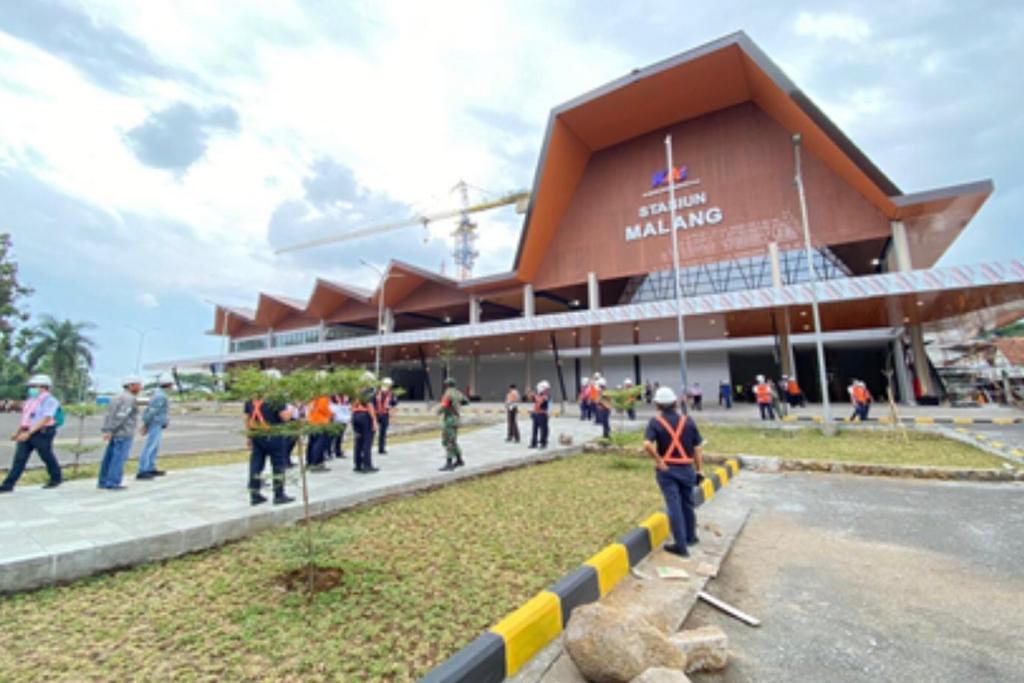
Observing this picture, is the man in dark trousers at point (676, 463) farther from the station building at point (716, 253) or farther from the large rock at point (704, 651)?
the station building at point (716, 253)

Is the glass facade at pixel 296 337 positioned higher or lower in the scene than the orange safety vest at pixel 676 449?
higher

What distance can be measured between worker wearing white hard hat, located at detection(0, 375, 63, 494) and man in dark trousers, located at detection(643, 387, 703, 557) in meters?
7.24

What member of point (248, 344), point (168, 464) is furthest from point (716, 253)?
point (248, 344)

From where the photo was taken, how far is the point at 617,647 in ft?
6.95

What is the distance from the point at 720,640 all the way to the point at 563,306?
30096 mm

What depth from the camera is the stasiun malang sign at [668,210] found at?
2261cm

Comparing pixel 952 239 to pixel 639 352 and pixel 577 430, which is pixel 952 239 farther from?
pixel 577 430

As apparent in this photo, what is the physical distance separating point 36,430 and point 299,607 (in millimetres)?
5326

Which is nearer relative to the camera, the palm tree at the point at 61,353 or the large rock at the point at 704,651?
the large rock at the point at 704,651

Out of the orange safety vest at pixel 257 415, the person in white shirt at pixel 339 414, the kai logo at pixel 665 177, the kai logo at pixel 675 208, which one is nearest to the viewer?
the orange safety vest at pixel 257 415

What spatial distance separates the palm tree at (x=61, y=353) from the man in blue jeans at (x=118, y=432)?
4417cm

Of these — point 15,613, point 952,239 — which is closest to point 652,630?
point 15,613

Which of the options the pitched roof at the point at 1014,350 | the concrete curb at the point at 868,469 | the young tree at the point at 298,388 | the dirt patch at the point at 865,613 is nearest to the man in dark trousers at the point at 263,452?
the young tree at the point at 298,388

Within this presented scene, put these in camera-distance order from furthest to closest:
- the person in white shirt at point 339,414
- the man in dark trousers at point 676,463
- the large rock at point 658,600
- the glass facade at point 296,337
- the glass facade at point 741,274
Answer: the glass facade at point 296,337, the glass facade at point 741,274, the person in white shirt at point 339,414, the man in dark trousers at point 676,463, the large rock at point 658,600
